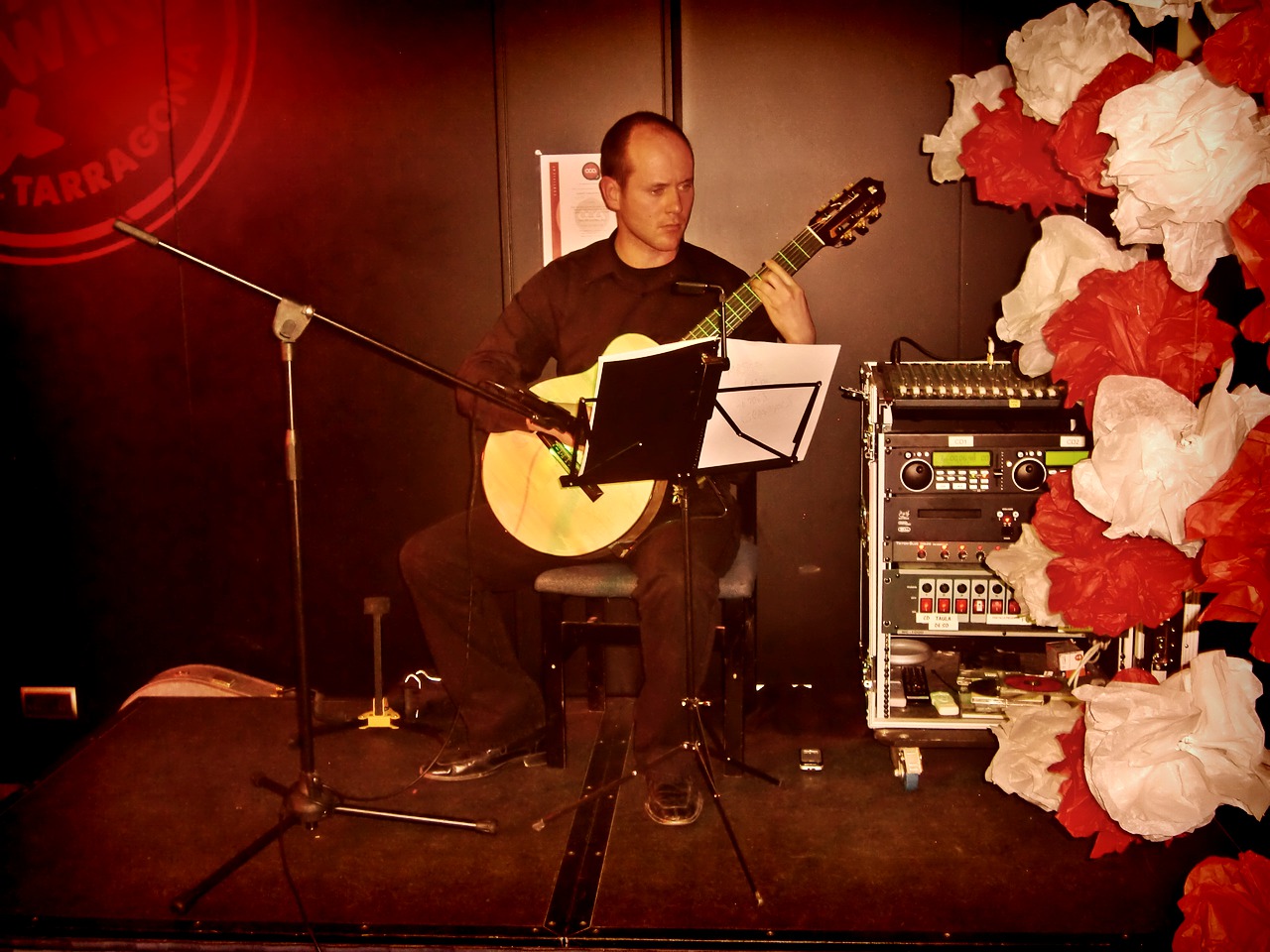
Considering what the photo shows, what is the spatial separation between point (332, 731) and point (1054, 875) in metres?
1.97

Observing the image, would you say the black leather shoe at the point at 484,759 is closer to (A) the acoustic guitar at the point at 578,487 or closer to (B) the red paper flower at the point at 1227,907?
(A) the acoustic guitar at the point at 578,487

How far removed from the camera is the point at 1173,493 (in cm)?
193

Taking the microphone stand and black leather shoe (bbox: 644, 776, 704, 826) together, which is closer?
the microphone stand

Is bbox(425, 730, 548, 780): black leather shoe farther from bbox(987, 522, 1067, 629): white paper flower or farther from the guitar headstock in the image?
the guitar headstock

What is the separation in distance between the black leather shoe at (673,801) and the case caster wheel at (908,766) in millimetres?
521

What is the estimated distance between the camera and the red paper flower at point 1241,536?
1.71 m

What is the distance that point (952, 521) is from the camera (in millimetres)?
A: 2605

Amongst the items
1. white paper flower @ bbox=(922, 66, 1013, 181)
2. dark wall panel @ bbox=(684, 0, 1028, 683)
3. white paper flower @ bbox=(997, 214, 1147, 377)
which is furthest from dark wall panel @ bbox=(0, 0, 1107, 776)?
white paper flower @ bbox=(997, 214, 1147, 377)

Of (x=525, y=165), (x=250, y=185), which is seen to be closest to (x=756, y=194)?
(x=525, y=165)

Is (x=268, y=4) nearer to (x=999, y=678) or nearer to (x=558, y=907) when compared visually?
(x=558, y=907)

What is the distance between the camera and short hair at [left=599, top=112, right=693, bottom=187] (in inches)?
108

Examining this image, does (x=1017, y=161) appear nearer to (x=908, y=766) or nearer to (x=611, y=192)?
(x=611, y=192)

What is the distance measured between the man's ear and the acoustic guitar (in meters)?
0.47

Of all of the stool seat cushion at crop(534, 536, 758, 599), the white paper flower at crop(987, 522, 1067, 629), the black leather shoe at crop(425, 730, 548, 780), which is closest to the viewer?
the white paper flower at crop(987, 522, 1067, 629)
